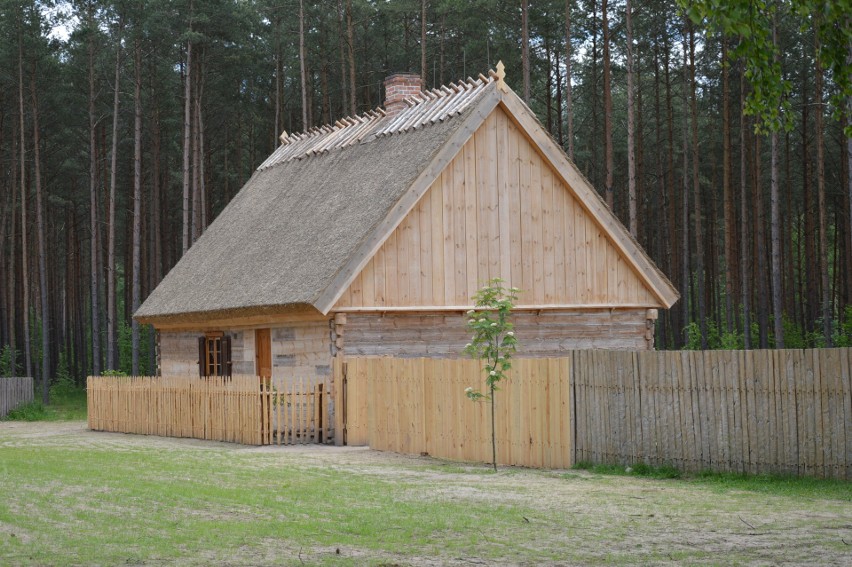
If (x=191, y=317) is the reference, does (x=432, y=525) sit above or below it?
below

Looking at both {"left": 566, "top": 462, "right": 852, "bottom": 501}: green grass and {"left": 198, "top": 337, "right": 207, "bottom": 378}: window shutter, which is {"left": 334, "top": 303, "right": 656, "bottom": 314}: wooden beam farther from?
{"left": 566, "top": 462, "right": 852, "bottom": 501}: green grass

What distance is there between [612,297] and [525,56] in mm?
17025

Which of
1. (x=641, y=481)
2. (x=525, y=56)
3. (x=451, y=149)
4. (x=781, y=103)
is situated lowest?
(x=641, y=481)

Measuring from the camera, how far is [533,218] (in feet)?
88.3

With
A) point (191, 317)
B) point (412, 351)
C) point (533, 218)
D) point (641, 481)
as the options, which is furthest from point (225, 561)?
point (191, 317)

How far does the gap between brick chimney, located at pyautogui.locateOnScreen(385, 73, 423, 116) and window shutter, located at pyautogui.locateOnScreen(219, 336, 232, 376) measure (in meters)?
7.11

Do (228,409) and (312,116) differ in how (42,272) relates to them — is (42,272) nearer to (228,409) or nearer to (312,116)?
(312,116)

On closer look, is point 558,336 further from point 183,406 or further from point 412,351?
point 183,406

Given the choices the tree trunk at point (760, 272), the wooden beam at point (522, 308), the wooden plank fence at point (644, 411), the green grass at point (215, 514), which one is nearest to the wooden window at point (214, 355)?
the wooden beam at point (522, 308)

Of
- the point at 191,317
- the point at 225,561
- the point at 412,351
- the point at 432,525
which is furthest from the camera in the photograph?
the point at 191,317

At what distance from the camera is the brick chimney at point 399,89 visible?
30891 millimetres

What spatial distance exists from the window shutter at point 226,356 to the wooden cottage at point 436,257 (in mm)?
31

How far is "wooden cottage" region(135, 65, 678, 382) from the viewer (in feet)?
81.6

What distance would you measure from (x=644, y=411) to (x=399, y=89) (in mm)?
16213
